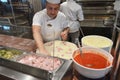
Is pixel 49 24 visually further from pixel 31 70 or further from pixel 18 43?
pixel 31 70

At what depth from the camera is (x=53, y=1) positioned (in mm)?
1565

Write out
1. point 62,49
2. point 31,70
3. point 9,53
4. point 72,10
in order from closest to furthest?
point 31,70 < point 9,53 < point 62,49 < point 72,10

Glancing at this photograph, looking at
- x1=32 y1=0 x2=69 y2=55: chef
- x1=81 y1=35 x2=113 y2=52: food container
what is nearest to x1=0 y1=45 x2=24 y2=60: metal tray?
x1=32 y1=0 x2=69 y2=55: chef

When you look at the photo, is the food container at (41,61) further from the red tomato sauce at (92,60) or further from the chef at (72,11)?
the chef at (72,11)

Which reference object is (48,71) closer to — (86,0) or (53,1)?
(53,1)

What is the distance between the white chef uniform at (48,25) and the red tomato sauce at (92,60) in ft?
2.13

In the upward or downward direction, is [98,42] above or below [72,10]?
below

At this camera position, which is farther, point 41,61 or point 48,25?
point 48,25

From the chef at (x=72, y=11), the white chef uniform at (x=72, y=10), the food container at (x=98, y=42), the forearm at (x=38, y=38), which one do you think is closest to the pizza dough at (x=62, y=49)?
the forearm at (x=38, y=38)

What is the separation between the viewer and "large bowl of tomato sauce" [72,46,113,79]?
0.94 m

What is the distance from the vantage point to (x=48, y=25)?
1.78m

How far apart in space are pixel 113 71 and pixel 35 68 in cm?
56

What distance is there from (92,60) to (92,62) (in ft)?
0.11

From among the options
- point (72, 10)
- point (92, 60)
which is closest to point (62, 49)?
point (92, 60)
